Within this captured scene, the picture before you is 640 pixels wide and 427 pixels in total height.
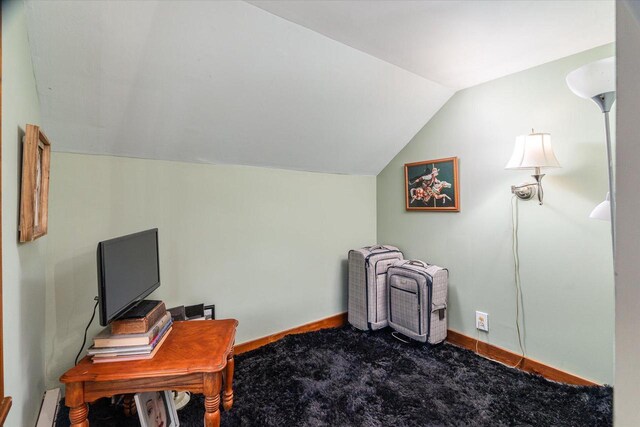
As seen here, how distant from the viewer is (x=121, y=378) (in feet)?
3.66

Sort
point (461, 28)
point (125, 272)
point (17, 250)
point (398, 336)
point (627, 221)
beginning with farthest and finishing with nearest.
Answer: point (398, 336)
point (461, 28)
point (125, 272)
point (17, 250)
point (627, 221)

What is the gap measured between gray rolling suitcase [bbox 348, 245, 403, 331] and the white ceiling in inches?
59.2

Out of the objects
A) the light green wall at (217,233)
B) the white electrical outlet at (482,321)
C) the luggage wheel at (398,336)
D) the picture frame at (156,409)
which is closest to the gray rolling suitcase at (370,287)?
the luggage wheel at (398,336)

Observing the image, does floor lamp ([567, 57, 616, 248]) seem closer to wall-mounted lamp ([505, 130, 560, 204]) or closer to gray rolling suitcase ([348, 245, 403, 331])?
wall-mounted lamp ([505, 130, 560, 204])

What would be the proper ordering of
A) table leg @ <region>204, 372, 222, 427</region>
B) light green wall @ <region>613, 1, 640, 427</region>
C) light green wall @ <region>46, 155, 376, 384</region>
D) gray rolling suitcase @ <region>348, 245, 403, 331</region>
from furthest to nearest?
1. gray rolling suitcase @ <region>348, 245, 403, 331</region>
2. light green wall @ <region>46, 155, 376, 384</region>
3. table leg @ <region>204, 372, 222, 427</region>
4. light green wall @ <region>613, 1, 640, 427</region>

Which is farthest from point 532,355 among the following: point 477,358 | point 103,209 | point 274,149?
point 103,209

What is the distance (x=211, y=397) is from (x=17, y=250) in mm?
907

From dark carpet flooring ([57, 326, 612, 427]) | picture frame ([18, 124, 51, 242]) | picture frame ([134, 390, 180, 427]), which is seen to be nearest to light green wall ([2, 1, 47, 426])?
picture frame ([18, 124, 51, 242])

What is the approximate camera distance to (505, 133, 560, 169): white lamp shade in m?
1.79

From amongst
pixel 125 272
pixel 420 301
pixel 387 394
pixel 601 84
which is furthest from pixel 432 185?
pixel 125 272

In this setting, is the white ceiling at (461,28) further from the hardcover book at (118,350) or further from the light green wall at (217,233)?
the hardcover book at (118,350)

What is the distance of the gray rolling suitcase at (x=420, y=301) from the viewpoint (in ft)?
7.49

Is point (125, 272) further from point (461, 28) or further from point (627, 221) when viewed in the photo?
point (461, 28)

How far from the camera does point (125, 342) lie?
4.00 feet
